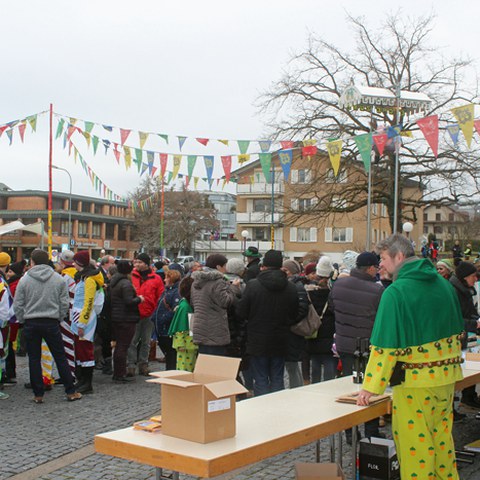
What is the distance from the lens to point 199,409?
3.24m

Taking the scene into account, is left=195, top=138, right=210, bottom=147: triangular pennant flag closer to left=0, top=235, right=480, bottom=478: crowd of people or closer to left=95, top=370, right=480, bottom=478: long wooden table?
left=0, top=235, right=480, bottom=478: crowd of people

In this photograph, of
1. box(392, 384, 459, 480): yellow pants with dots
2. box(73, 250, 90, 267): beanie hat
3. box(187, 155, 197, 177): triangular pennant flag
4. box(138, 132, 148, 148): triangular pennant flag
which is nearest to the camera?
box(392, 384, 459, 480): yellow pants with dots

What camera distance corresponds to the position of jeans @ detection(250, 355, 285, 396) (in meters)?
6.77

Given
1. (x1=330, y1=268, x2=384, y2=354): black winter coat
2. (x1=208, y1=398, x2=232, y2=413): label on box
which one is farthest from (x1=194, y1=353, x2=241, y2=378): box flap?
(x1=330, y1=268, x2=384, y2=354): black winter coat

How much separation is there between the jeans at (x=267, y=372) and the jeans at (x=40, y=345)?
2.67 metres

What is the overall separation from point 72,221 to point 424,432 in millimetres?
70746

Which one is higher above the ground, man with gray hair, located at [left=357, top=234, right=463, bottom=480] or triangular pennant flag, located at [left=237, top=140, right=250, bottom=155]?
triangular pennant flag, located at [left=237, top=140, right=250, bottom=155]

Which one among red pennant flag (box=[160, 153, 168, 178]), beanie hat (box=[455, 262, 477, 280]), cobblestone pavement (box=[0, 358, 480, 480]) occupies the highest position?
red pennant flag (box=[160, 153, 168, 178])

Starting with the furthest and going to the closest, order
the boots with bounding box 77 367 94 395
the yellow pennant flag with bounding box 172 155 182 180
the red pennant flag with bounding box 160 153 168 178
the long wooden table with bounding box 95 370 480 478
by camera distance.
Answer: the yellow pennant flag with bounding box 172 155 182 180 → the red pennant flag with bounding box 160 153 168 178 → the boots with bounding box 77 367 94 395 → the long wooden table with bounding box 95 370 480 478

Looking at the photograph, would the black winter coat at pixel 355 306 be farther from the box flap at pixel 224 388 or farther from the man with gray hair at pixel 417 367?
the box flap at pixel 224 388

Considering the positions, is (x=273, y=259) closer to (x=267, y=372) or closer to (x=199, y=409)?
(x=267, y=372)

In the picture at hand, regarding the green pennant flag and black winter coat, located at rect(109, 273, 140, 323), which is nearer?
black winter coat, located at rect(109, 273, 140, 323)

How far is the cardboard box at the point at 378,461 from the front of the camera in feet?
14.8

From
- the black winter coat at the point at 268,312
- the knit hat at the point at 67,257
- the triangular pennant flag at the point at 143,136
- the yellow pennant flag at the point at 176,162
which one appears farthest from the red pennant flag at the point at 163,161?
the black winter coat at the point at 268,312
